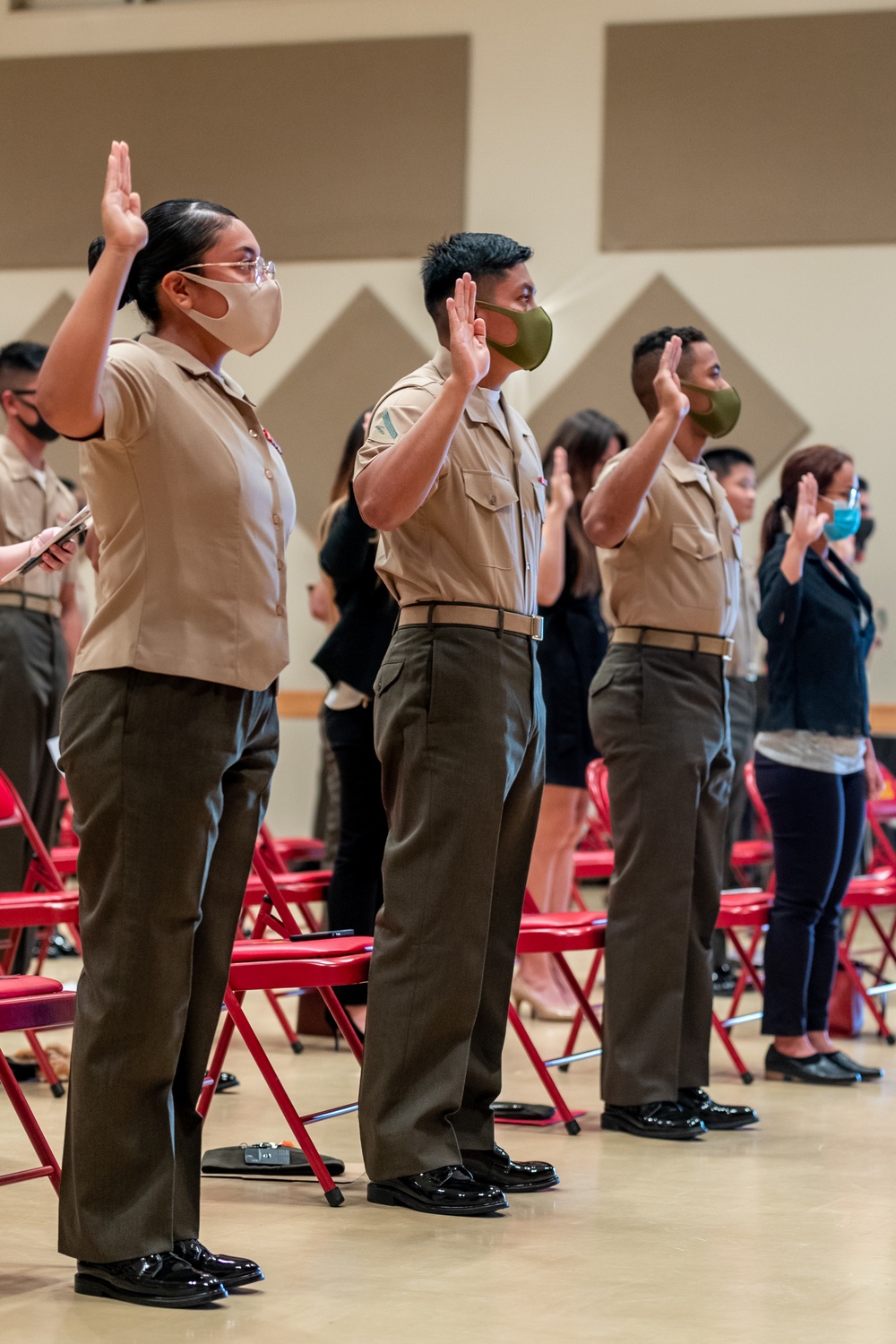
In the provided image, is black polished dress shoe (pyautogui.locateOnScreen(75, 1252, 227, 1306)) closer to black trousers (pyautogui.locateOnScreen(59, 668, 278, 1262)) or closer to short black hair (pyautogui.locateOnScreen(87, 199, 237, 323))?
black trousers (pyautogui.locateOnScreen(59, 668, 278, 1262))

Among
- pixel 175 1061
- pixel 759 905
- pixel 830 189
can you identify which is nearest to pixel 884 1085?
pixel 759 905

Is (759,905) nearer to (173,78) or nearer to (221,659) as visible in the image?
(221,659)

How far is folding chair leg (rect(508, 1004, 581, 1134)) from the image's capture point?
3.70m

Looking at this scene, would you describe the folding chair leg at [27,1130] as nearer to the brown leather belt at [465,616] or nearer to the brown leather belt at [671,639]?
the brown leather belt at [465,616]

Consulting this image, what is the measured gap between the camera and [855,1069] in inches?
181

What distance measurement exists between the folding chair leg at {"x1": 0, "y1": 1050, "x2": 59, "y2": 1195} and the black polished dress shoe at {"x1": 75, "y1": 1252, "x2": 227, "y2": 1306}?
254 millimetres

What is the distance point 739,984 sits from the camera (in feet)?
17.1

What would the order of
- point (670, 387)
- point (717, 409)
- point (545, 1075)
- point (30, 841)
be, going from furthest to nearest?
1. point (30, 841)
2. point (717, 409)
3. point (545, 1075)
4. point (670, 387)

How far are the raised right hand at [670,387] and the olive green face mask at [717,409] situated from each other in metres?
0.30

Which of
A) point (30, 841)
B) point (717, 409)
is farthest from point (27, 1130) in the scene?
point (717, 409)

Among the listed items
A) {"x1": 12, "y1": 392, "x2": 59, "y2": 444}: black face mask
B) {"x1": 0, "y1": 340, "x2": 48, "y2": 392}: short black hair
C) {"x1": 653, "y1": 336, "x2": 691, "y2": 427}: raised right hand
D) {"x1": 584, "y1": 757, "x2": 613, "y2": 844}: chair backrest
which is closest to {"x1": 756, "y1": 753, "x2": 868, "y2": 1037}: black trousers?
{"x1": 584, "y1": 757, "x2": 613, "y2": 844}: chair backrest

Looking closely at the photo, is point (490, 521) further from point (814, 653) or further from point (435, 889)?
point (814, 653)

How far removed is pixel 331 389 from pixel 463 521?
6.84 meters

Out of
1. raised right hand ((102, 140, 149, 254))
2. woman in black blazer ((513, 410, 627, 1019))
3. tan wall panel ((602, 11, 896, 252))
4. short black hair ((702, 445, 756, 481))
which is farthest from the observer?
tan wall panel ((602, 11, 896, 252))
